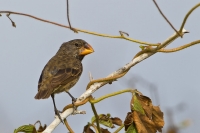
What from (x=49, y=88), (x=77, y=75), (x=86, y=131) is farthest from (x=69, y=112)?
(x=77, y=75)

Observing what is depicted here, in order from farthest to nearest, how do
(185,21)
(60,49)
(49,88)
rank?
1. (60,49)
2. (49,88)
3. (185,21)

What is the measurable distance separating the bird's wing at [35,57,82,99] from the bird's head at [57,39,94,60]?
0.31 meters

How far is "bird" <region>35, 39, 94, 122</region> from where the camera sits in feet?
13.0

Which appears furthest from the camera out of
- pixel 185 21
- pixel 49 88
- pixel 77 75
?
pixel 77 75

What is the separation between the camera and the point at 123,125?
2.12 m

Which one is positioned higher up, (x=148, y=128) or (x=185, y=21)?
(x=185, y=21)

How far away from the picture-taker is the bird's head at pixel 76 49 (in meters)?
5.07

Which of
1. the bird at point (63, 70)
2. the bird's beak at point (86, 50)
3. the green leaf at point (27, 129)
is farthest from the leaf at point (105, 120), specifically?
the bird's beak at point (86, 50)

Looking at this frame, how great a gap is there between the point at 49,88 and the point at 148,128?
193 centimetres

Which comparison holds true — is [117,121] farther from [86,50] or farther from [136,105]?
[86,50]

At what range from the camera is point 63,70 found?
14.7 ft

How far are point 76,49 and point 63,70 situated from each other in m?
0.79

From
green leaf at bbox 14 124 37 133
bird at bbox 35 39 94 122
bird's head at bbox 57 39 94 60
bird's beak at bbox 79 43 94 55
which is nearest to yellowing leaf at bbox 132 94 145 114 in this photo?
green leaf at bbox 14 124 37 133

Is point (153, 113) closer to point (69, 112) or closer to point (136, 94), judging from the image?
point (136, 94)
